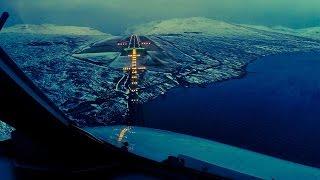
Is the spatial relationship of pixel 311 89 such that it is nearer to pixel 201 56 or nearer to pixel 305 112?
pixel 305 112

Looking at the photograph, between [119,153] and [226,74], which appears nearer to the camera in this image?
[119,153]

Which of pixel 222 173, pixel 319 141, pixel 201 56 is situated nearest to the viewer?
pixel 222 173

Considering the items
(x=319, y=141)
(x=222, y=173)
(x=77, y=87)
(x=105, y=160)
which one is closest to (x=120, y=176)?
(x=105, y=160)

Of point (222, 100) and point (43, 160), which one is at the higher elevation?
point (43, 160)

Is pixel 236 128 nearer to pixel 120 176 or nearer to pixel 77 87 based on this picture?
pixel 77 87

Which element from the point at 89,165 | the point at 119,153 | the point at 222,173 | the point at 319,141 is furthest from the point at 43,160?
the point at 319,141

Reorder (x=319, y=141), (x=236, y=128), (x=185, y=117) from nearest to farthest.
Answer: (x=319, y=141)
(x=236, y=128)
(x=185, y=117)
